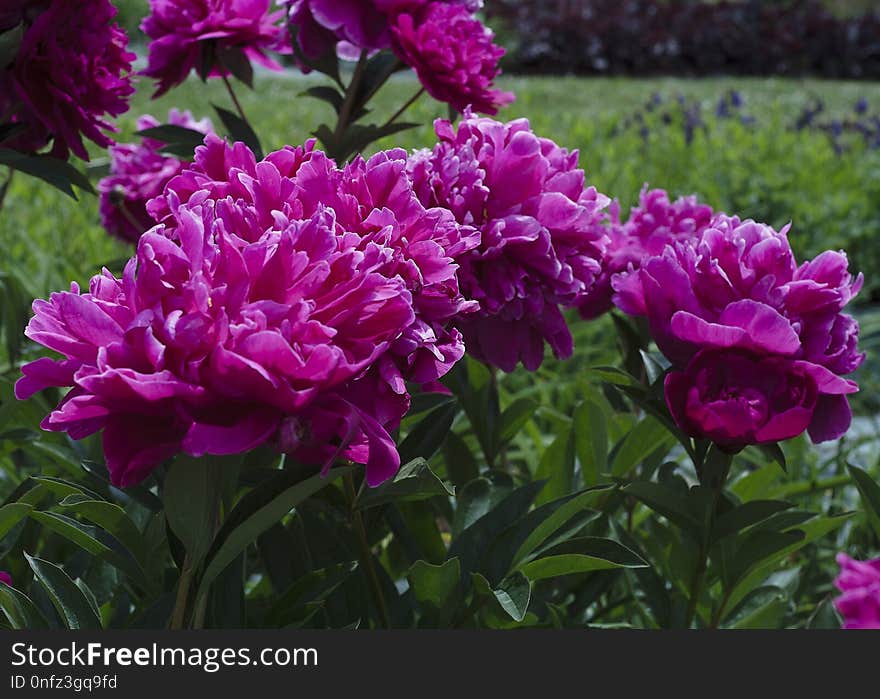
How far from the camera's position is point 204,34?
1274 millimetres

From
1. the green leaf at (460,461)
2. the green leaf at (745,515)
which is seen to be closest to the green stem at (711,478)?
the green leaf at (745,515)

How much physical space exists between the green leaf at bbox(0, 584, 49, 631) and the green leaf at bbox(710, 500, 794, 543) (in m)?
0.61

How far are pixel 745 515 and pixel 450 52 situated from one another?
1.81 feet

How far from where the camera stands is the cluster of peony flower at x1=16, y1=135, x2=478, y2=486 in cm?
62

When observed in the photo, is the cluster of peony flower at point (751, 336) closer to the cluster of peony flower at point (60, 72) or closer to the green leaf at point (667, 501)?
the green leaf at point (667, 501)

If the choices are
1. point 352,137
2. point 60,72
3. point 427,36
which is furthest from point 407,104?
point 60,72

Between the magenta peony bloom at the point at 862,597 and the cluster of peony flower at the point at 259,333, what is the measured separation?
34cm

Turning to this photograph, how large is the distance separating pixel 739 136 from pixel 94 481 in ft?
12.5

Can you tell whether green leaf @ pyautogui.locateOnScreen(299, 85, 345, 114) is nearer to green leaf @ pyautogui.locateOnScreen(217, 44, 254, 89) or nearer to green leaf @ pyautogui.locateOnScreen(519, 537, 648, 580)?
green leaf @ pyautogui.locateOnScreen(217, 44, 254, 89)

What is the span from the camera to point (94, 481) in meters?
1.12

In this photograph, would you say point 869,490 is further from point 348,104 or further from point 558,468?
point 348,104

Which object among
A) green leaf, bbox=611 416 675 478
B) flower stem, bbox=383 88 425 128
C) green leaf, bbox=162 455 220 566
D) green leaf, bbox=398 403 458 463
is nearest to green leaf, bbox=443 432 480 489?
green leaf, bbox=611 416 675 478

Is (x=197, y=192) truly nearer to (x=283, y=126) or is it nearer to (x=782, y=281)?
(x=782, y=281)

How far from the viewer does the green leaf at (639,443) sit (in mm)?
1235
